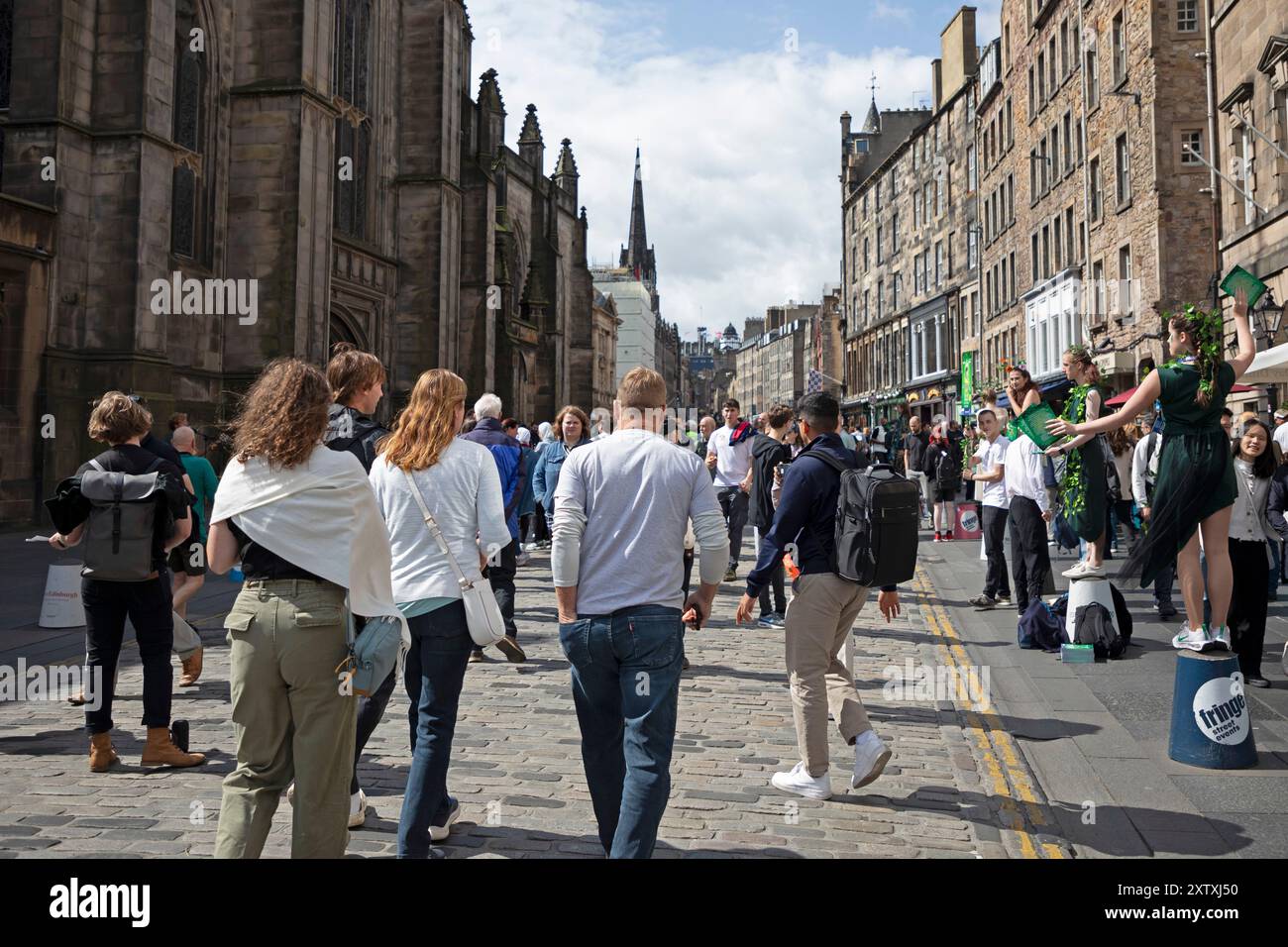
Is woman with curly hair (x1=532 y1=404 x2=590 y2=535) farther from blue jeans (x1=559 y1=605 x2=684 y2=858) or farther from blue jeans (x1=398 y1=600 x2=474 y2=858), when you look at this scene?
blue jeans (x1=559 y1=605 x2=684 y2=858)

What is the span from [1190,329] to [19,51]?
18.6m

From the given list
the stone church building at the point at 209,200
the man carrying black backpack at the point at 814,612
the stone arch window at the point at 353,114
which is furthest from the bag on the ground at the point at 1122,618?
the stone arch window at the point at 353,114

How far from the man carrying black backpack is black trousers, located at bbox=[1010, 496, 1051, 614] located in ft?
15.0

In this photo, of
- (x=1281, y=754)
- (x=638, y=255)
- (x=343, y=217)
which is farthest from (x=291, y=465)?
(x=638, y=255)

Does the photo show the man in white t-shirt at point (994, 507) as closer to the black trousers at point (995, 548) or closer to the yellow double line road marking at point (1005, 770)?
the black trousers at point (995, 548)

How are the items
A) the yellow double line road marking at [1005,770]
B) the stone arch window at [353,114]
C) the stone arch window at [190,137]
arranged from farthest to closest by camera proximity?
the stone arch window at [353,114] < the stone arch window at [190,137] < the yellow double line road marking at [1005,770]

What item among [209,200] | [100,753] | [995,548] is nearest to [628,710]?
[100,753]

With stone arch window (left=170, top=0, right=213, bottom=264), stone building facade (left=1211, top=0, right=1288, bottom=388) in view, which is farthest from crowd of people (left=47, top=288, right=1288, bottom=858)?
stone arch window (left=170, top=0, right=213, bottom=264)

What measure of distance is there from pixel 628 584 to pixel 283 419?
4.30 ft

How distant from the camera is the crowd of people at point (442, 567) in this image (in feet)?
10.9

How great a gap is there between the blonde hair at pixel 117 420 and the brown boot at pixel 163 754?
5.18 ft

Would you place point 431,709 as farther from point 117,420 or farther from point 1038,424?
point 1038,424

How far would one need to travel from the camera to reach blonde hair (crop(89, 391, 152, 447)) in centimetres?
542
